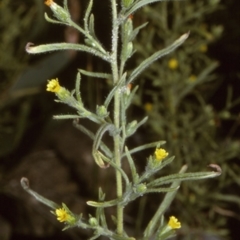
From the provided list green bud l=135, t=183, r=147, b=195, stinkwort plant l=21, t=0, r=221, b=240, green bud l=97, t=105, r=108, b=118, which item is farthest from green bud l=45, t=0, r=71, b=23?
green bud l=135, t=183, r=147, b=195

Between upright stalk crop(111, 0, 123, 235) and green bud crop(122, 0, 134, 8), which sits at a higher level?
green bud crop(122, 0, 134, 8)

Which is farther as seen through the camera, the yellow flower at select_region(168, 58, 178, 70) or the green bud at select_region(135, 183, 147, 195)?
the yellow flower at select_region(168, 58, 178, 70)

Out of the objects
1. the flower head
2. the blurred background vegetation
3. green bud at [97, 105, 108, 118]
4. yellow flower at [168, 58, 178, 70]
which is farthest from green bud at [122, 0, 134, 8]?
yellow flower at [168, 58, 178, 70]

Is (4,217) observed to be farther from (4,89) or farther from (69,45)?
(69,45)

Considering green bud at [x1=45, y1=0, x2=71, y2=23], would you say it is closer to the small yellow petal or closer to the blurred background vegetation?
the small yellow petal

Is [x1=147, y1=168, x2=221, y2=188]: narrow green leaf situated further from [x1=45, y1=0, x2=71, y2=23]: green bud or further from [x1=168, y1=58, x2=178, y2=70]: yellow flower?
[x1=168, y1=58, x2=178, y2=70]: yellow flower

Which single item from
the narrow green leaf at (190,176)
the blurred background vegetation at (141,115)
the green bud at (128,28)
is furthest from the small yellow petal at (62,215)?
the blurred background vegetation at (141,115)

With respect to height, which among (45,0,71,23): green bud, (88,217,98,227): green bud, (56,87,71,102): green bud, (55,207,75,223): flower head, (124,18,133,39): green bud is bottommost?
(88,217,98,227): green bud

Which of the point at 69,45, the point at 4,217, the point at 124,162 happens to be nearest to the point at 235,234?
the point at 124,162

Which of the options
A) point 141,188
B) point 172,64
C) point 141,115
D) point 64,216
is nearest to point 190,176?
point 141,188
